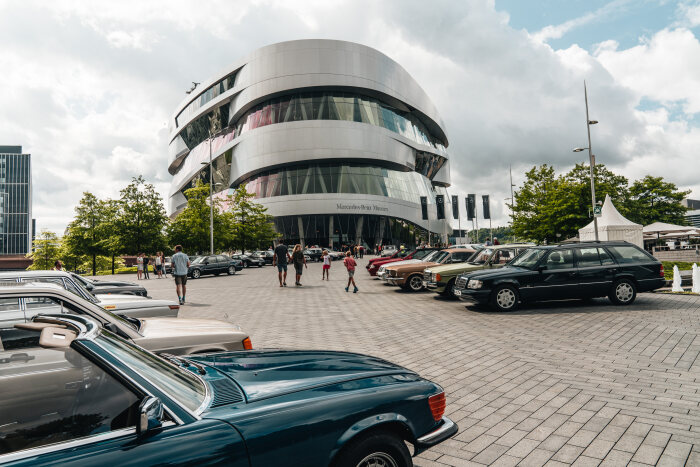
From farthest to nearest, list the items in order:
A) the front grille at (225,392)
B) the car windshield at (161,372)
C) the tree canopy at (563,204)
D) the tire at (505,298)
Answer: the tree canopy at (563,204), the tire at (505,298), the front grille at (225,392), the car windshield at (161,372)

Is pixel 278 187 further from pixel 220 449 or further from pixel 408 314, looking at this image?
pixel 220 449

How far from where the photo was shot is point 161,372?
222 centimetres

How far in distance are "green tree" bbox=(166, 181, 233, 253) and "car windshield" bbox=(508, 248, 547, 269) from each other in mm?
35827

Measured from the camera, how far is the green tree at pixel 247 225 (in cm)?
4697

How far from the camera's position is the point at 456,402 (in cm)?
457

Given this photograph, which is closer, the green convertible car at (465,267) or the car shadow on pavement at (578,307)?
the car shadow on pavement at (578,307)

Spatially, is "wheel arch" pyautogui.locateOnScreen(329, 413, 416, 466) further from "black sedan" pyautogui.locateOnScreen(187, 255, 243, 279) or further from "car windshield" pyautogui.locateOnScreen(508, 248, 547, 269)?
"black sedan" pyautogui.locateOnScreen(187, 255, 243, 279)

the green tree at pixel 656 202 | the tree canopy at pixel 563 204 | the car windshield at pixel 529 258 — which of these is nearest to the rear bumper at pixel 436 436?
the car windshield at pixel 529 258

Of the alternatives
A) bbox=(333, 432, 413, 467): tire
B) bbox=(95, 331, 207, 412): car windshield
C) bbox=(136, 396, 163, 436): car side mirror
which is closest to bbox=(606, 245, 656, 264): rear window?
bbox=(333, 432, 413, 467): tire

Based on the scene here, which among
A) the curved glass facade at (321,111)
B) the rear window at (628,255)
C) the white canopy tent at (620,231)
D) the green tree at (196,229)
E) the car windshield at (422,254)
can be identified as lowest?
the rear window at (628,255)

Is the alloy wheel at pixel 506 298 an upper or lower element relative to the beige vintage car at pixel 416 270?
lower

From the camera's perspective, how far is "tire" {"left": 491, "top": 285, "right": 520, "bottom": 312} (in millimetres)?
10523

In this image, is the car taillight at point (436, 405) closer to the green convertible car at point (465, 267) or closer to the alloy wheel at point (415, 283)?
the green convertible car at point (465, 267)

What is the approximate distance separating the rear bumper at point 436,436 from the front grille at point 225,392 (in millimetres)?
1116
